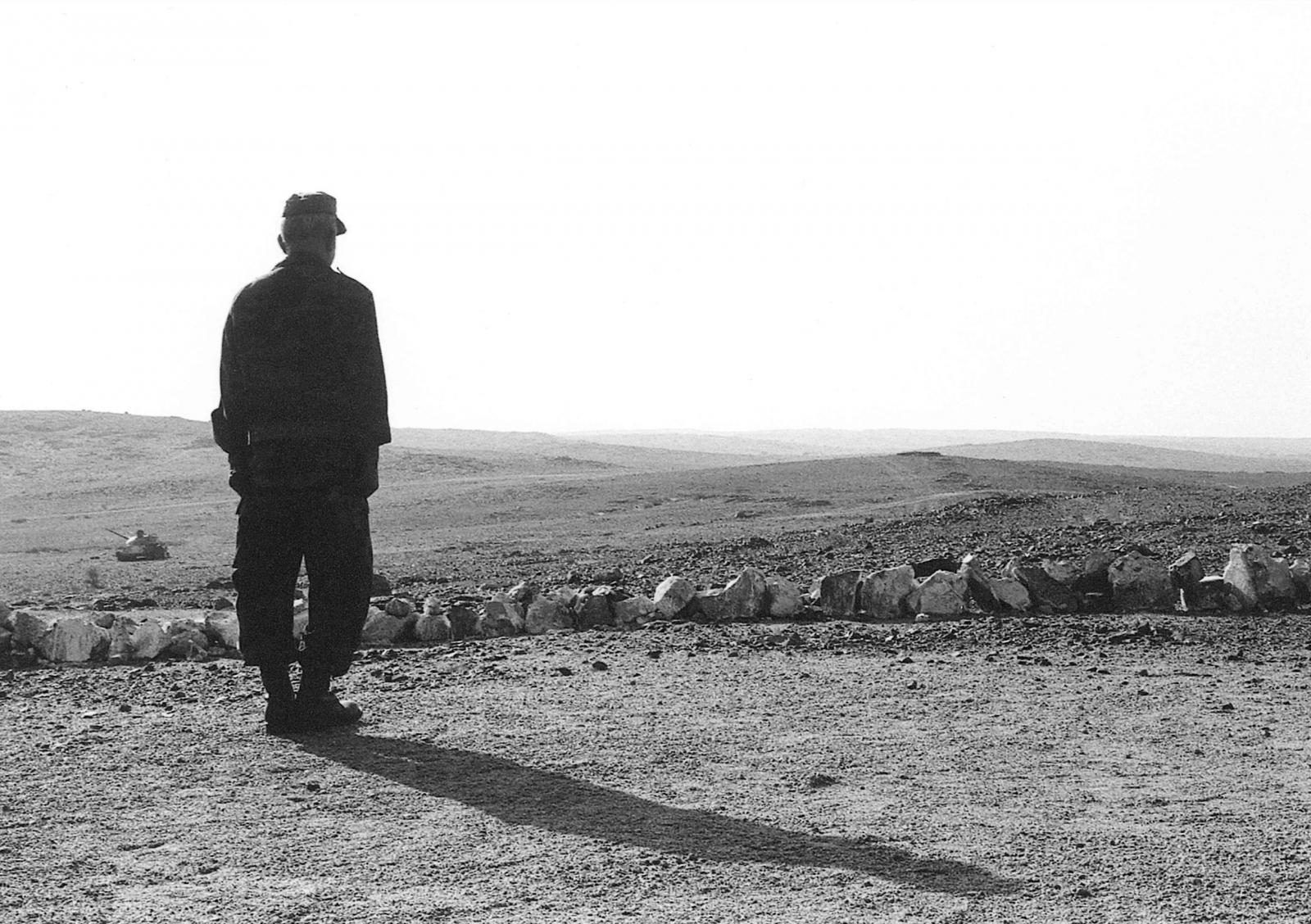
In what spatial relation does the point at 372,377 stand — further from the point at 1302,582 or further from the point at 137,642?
the point at 1302,582

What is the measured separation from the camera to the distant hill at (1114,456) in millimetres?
65375

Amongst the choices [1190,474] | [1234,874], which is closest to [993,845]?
[1234,874]

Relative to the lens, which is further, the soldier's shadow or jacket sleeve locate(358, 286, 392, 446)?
jacket sleeve locate(358, 286, 392, 446)

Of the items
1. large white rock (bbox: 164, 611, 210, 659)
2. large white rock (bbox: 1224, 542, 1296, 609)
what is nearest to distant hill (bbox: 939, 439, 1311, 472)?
large white rock (bbox: 1224, 542, 1296, 609)

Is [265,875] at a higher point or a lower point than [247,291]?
lower

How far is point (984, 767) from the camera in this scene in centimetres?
497

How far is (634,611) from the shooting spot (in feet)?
29.4

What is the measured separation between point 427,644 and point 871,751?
386 centimetres

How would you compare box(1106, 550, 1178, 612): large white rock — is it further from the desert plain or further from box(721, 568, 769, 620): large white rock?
box(721, 568, 769, 620): large white rock

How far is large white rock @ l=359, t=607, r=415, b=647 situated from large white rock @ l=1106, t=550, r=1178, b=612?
4.58m

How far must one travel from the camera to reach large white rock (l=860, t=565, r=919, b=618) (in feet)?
29.6

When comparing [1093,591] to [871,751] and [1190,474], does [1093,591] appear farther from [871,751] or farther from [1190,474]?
[1190,474]

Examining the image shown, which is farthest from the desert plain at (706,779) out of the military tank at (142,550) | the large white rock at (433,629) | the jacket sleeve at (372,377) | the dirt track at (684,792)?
the military tank at (142,550)

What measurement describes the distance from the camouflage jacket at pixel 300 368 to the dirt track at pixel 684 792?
1.24 metres
